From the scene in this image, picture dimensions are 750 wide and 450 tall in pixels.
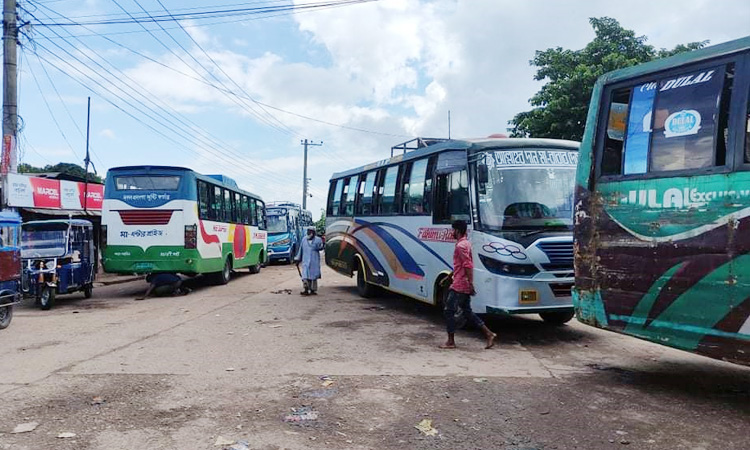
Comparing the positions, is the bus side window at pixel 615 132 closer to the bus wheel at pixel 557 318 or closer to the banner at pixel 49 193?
the bus wheel at pixel 557 318

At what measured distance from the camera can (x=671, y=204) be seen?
204 inches

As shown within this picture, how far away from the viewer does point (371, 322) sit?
32.4 ft

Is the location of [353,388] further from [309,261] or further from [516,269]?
[309,261]

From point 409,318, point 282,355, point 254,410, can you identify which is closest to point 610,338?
point 409,318

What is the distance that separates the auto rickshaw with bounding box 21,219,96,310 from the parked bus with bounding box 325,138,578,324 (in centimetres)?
736

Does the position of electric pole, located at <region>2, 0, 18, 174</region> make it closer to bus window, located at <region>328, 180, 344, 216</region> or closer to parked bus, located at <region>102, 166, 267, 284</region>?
parked bus, located at <region>102, 166, 267, 284</region>

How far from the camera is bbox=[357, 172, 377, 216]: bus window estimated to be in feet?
41.2

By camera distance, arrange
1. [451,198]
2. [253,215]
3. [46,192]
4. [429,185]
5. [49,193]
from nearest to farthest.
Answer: [451,198] → [429,185] → [46,192] → [49,193] → [253,215]

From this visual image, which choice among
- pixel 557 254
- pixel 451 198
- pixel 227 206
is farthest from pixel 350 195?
pixel 557 254

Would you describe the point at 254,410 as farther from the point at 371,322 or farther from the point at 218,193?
the point at 218,193

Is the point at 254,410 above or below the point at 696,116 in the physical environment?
below

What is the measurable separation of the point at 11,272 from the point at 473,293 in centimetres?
772

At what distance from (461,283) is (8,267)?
755cm

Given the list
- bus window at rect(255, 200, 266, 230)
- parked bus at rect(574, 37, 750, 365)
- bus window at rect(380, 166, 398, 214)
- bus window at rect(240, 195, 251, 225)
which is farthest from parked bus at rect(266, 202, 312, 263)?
parked bus at rect(574, 37, 750, 365)
